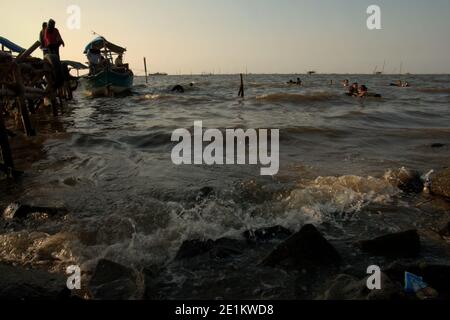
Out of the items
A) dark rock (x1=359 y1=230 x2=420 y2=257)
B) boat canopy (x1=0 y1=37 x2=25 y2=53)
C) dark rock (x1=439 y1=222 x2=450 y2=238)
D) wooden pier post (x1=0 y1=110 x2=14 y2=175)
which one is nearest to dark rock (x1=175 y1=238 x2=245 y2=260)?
dark rock (x1=359 y1=230 x2=420 y2=257)

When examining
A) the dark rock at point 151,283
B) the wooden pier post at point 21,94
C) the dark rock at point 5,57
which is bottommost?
the dark rock at point 151,283

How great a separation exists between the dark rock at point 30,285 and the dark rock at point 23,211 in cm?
234

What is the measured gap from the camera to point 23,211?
19.9 feet

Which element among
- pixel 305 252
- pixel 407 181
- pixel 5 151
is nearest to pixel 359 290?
pixel 305 252

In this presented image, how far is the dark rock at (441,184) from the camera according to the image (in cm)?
692

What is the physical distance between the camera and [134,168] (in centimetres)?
944

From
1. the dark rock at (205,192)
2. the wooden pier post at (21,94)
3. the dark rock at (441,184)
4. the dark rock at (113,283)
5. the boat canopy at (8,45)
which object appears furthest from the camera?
the boat canopy at (8,45)

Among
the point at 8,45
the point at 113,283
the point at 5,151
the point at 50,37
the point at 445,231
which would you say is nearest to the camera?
the point at 113,283

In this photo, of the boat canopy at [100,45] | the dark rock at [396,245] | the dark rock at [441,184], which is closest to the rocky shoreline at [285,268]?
the dark rock at [396,245]

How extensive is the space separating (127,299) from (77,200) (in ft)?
11.8

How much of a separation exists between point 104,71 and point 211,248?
28915 mm

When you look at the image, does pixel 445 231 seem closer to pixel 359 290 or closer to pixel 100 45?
pixel 359 290

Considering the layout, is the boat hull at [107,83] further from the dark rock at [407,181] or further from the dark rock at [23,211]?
the dark rock at [407,181]
